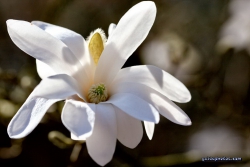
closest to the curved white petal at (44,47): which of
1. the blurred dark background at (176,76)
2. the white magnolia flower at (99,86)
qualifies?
the white magnolia flower at (99,86)

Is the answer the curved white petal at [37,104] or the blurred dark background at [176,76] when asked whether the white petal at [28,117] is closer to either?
the curved white petal at [37,104]

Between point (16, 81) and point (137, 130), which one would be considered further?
point (16, 81)

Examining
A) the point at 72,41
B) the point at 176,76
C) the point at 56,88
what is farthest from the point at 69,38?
the point at 176,76

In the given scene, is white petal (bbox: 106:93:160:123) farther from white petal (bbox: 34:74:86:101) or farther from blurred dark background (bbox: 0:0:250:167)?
blurred dark background (bbox: 0:0:250:167)

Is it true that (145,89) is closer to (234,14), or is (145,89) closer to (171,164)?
(171,164)

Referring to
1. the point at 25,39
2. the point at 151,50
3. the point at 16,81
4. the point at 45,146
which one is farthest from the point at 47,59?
the point at 151,50

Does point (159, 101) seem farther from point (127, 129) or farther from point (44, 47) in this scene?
point (44, 47)

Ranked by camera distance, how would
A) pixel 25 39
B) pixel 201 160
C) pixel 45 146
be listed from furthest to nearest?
pixel 45 146 → pixel 201 160 → pixel 25 39
